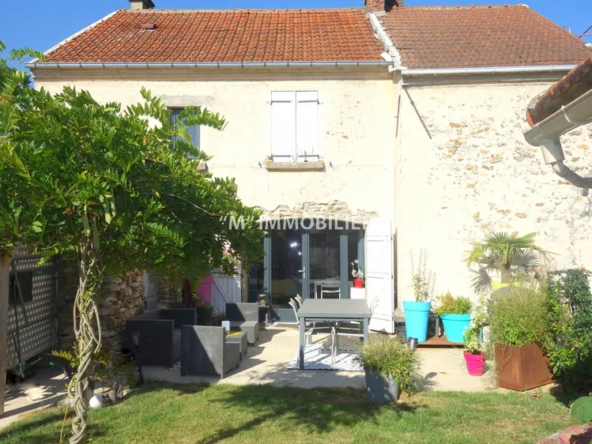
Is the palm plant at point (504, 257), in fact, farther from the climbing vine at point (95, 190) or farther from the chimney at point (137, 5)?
the chimney at point (137, 5)

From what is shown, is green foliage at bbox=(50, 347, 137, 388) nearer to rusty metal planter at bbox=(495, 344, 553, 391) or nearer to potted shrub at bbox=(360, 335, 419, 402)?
potted shrub at bbox=(360, 335, 419, 402)

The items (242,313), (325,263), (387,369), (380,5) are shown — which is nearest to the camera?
(387,369)

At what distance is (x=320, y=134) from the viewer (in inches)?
372

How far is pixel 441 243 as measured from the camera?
855 cm

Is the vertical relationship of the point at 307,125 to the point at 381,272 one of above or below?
above

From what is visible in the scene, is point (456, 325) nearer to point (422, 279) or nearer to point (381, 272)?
point (422, 279)

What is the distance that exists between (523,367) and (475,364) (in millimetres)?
807

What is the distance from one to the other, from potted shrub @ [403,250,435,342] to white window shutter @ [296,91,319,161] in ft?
9.36

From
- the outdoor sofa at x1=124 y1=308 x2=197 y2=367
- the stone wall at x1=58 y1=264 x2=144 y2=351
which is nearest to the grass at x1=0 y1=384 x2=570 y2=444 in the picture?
the outdoor sofa at x1=124 y1=308 x2=197 y2=367

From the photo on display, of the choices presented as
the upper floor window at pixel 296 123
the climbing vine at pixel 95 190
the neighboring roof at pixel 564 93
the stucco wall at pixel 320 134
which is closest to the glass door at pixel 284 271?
the stucco wall at pixel 320 134

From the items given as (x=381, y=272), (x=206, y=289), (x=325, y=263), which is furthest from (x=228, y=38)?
(x=381, y=272)

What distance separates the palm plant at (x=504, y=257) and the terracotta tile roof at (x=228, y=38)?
3873mm

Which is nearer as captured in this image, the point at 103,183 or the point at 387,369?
the point at 103,183

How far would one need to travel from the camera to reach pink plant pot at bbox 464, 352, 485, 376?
6107 millimetres
